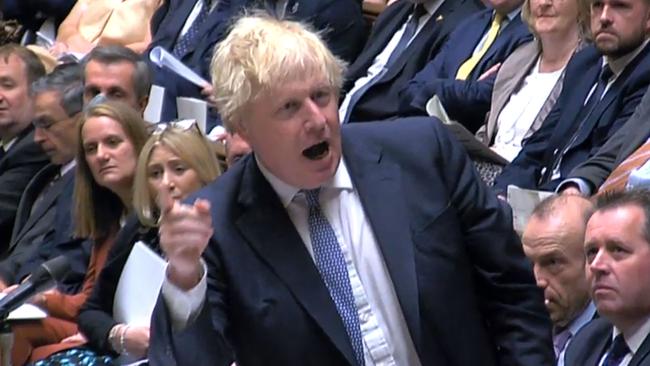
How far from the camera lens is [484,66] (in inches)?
217

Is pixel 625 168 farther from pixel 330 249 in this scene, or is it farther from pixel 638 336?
pixel 330 249

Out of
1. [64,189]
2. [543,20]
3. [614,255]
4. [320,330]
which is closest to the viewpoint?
[320,330]

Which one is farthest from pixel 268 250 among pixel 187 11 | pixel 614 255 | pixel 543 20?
pixel 187 11

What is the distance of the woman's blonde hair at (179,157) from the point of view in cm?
447

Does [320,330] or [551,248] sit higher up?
[320,330]

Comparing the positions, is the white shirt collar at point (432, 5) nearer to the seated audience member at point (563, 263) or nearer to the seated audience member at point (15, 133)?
the seated audience member at point (15, 133)

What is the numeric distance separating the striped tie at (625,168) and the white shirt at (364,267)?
1546 mm

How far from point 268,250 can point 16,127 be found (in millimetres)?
3873

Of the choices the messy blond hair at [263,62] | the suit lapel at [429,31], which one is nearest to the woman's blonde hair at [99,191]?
the suit lapel at [429,31]

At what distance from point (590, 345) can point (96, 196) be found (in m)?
1.97

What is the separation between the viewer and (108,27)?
7.39 meters

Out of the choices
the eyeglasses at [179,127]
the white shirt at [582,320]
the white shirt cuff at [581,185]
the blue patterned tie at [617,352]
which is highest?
the blue patterned tie at [617,352]

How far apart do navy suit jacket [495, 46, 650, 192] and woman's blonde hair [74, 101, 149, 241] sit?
115 cm

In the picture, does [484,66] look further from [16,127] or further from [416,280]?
[416,280]
